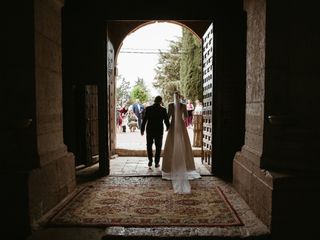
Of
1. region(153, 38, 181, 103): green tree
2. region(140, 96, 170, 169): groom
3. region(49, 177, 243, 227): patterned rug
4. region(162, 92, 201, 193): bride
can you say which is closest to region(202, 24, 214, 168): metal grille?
region(162, 92, 201, 193): bride

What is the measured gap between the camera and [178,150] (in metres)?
7.09

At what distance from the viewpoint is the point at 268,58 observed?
4090 mm

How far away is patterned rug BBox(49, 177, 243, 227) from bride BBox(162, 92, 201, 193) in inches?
29.7

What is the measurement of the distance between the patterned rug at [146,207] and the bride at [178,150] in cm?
76

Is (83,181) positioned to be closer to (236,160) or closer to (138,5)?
(236,160)

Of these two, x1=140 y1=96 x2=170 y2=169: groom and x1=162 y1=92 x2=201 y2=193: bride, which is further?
x1=140 y1=96 x2=170 y2=169: groom

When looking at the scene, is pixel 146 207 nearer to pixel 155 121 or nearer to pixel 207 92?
pixel 155 121

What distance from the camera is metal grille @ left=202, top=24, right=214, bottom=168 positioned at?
726 centimetres

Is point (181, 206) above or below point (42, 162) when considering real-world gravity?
below

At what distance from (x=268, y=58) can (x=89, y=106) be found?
5456 millimetres

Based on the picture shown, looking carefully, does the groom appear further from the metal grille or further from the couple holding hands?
the metal grille

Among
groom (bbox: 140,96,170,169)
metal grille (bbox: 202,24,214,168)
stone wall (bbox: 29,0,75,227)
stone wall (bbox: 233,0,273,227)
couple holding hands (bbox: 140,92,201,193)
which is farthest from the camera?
groom (bbox: 140,96,170,169)

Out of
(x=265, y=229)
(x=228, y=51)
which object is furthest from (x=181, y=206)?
(x=228, y=51)

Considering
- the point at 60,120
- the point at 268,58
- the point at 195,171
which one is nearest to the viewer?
the point at 268,58
